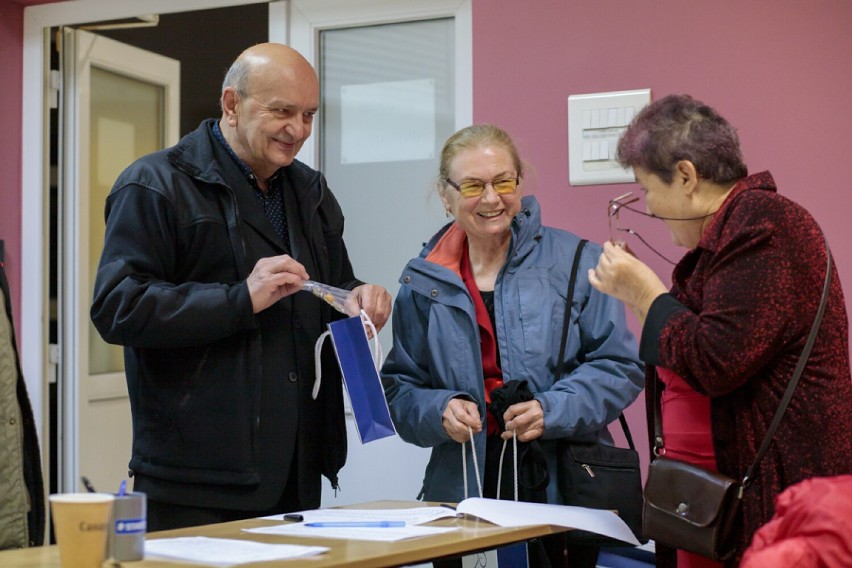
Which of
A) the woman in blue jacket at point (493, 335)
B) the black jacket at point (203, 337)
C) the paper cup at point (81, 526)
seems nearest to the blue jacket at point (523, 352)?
the woman in blue jacket at point (493, 335)

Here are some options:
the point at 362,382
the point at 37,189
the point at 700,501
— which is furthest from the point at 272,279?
the point at 37,189

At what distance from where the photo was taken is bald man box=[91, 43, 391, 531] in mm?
2352

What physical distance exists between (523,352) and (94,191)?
283cm

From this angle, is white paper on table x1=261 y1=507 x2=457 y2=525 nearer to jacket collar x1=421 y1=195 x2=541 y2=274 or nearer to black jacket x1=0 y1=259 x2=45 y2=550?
black jacket x1=0 y1=259 x2=45 y2=550

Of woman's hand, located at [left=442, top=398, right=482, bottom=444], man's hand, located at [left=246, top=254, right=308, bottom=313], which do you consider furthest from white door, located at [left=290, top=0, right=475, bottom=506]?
man's hand, located at [left=246, top=254, right=308, bottom=313]

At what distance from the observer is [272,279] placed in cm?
234

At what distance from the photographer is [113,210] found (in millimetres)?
2447

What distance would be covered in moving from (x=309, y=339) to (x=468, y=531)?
726 millimetres

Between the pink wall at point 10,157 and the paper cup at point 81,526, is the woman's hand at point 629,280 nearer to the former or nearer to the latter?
the paper cup at point 81,526

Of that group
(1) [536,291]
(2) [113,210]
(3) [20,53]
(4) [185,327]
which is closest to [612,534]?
(1) [536,291]

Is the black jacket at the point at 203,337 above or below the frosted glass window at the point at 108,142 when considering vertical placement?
below

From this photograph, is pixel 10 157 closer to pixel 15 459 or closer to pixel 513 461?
pixel 15 459

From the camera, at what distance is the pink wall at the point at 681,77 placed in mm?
3146

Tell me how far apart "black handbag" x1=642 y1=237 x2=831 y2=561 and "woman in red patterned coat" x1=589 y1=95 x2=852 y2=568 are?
2 centimetres
